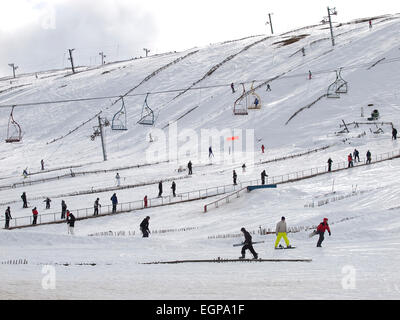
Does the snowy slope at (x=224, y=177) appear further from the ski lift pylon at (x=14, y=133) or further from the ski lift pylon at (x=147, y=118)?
the ski lift pylon at (x=14, y=133)

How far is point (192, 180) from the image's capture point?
130 feet

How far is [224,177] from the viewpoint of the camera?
39.5m

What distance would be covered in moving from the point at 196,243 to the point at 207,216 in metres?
8.58

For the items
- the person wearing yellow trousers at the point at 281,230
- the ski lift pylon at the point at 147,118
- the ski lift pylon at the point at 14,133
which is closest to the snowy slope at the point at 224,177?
the person wearing yellow trousers at the point at 281,230

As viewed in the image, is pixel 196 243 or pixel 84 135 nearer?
pixel 196 243

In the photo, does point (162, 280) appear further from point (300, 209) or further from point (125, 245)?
point (300, 209)

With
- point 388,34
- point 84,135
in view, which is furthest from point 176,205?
point 388,34

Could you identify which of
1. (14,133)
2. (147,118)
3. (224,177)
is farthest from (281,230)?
(14,133)

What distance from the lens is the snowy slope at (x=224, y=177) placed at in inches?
572

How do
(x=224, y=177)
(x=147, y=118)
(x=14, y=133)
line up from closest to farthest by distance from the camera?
1. (x=224, y=177)
2. (x=147, y=118)
3. (x=14, y=133)

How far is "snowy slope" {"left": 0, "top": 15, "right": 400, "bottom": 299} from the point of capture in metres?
14.5

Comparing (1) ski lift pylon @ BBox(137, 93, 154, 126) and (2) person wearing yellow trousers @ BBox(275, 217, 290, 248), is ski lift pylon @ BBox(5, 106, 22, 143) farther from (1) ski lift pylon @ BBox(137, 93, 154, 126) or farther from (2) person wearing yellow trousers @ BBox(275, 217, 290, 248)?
(2) person wearing yellow trousers @ BBox(275, 217, 290, 248)

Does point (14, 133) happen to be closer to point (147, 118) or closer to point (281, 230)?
point (147, 118)

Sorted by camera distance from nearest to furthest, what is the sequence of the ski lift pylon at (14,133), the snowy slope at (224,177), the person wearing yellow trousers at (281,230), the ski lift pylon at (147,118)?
the snowy slope at (224,177), the person wearing yellow trousers at (281,230), the ski lift pylon at (14,133), the ski lift pylon at (147,118)
